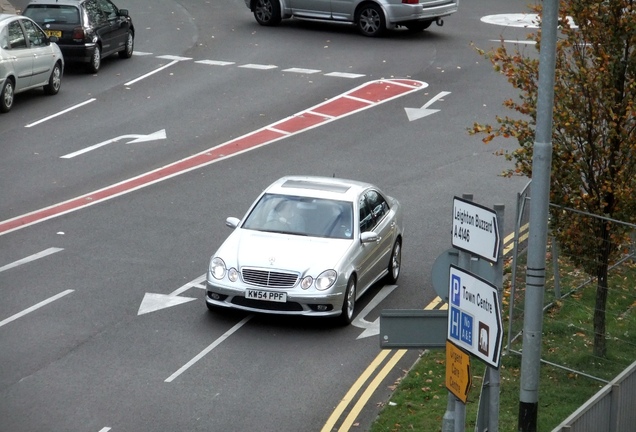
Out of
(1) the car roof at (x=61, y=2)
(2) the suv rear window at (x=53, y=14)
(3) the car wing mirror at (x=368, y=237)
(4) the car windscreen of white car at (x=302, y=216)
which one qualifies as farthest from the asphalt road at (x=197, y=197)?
(1) the car roof at (x=61, y=2)

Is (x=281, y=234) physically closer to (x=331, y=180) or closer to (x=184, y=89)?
(x=331, y=180)

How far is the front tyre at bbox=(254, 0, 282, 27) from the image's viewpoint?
32125mm

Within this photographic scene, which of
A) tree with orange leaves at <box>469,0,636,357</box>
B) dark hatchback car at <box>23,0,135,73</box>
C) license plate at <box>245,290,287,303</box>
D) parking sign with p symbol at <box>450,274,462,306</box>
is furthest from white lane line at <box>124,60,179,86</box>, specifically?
parking sign with p symbol at <box>450,274,462,306</box>

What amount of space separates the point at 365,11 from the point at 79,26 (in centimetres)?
820

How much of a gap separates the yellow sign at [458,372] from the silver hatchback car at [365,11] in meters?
23.5

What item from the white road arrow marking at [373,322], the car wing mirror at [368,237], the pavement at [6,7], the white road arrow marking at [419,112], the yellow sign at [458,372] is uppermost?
the yellow sign at [458,372]

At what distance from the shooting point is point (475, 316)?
293 inches

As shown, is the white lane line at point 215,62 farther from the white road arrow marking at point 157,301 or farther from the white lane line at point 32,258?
the white road arrow marking at point 157,301

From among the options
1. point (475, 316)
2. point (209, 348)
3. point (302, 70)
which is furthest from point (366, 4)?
point (475, 316)

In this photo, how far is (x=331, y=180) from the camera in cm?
1608

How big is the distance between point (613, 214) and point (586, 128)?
975 mm

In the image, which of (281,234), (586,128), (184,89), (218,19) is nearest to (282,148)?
(184,89)

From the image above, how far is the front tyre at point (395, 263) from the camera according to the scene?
1593cm

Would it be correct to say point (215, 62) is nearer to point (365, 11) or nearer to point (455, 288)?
point (365, 11)
